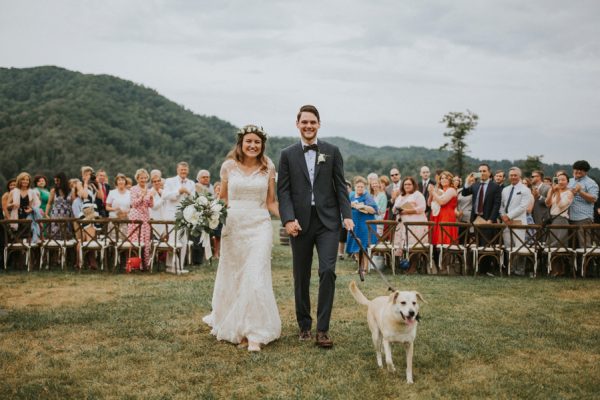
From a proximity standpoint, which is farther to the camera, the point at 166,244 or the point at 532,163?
the point at 532,163

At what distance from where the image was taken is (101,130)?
56.2 meters

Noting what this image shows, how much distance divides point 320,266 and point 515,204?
7.98 metres

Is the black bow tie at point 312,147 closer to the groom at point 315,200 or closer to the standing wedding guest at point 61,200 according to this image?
the groom at point 315,200

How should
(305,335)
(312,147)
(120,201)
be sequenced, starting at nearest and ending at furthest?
(312,147) < (305,335) < (120,201)

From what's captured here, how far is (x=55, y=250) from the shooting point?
1296cm

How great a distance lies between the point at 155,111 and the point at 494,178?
63.0m

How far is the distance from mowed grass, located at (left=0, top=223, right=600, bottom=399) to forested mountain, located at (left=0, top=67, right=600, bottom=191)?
37337mm

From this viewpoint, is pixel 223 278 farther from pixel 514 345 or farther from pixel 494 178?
pixel 494 178

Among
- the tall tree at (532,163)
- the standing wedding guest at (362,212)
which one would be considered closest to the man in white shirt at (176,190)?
the standing wedding guest at (362,212)

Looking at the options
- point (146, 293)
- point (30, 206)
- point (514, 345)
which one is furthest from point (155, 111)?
point (514, 345)

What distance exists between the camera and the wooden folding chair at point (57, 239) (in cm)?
1210

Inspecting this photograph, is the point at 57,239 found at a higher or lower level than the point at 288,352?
higher

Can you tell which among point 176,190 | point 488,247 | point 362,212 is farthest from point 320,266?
point 176,190

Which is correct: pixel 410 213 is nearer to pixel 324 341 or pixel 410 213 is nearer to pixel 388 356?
pixel 324 341
